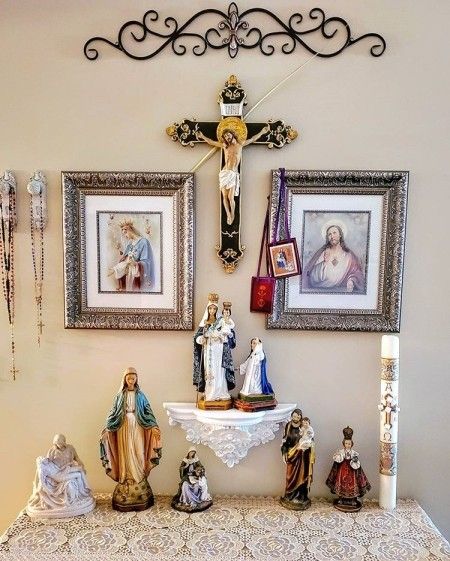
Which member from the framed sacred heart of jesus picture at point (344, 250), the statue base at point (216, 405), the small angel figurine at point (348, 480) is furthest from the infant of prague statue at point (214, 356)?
the small angel figurine at point (348, 480)

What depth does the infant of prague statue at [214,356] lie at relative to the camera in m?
1.45

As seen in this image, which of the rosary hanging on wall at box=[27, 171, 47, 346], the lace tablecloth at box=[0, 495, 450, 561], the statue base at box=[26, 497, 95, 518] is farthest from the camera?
the rosary hanging on wall at box=[27, 171, 47, 346]

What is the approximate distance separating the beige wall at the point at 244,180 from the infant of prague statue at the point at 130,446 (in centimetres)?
13

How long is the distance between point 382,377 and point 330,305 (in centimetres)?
27

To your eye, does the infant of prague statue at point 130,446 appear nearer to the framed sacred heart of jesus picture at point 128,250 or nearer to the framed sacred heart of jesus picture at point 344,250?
the framed sacred heart of jesus picture at point 128,250

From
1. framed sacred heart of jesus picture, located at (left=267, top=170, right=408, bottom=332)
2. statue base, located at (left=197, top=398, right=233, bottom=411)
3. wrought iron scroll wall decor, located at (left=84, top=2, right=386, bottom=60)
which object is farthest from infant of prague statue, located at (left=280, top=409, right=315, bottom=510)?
wrought iron scroll wall decor, located at (left=84, top=2, right=386, bottom=60)

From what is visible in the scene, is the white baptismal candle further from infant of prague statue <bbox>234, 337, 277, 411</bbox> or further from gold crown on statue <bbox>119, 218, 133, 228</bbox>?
gold crown on statue <bbox>119, 218, 133, 228</bbox>

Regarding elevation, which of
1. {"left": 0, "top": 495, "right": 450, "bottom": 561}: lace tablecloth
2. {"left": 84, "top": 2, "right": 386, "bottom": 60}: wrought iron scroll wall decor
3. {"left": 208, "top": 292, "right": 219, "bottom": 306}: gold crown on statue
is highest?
{"left": 84, "top": 2, "right": 386, "bottom": 60}: wrought iron scroll wall decor

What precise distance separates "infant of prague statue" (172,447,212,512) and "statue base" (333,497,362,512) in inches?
15.7

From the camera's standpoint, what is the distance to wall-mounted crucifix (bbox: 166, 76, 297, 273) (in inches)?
57.7

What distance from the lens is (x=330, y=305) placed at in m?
1.52

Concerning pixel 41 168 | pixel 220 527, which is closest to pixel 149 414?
pixel 220 527

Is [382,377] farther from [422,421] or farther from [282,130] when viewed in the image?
[282,130]

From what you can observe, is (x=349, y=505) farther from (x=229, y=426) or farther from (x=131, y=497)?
(x=131, y=497)
